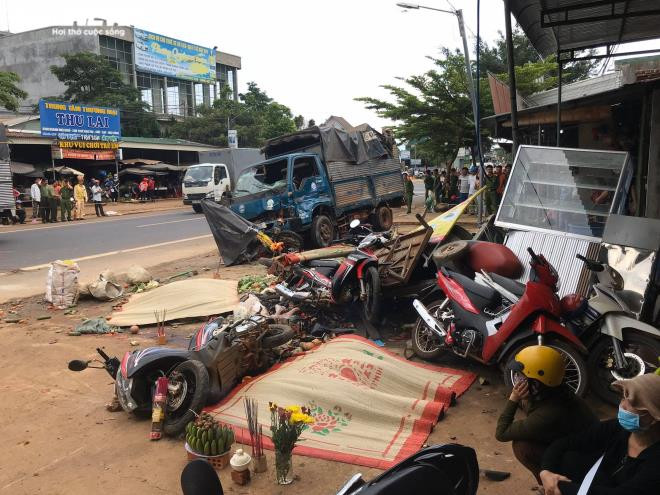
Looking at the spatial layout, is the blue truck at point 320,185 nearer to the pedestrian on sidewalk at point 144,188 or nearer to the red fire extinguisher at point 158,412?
the red fire extinguisher at point 158,412

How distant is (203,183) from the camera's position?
24.5m

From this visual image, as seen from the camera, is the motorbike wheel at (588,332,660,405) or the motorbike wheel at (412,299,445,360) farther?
the motorbike wheel at (412,299,445,360)

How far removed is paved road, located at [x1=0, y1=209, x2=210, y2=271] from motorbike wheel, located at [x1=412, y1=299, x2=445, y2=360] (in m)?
9.30

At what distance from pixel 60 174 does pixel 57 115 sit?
327 centimetres

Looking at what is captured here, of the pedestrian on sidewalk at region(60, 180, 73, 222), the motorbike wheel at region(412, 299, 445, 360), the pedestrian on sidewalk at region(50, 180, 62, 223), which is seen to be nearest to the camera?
the motorbike wheel at region(412, 299, 445, 360)

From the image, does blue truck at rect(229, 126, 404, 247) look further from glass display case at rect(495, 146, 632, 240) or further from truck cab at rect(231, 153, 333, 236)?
glass display case at rect(495, 146, 632, 240)

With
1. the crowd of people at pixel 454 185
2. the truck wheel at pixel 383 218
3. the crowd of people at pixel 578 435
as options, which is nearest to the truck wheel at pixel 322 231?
the truck wheel at pixel 383 218

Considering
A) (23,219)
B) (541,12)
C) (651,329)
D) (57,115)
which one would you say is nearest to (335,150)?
(541,12)

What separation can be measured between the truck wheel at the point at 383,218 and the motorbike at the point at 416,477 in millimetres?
11726

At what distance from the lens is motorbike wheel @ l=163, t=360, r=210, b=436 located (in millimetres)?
3881

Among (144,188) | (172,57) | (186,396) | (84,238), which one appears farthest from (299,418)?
(172,57)

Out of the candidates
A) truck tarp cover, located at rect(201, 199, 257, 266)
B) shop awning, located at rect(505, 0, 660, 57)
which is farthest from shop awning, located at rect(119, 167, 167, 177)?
shop awning, located at rect(505, 0, 660, 57)

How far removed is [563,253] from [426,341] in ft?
5.20

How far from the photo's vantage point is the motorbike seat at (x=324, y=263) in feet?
22.8
